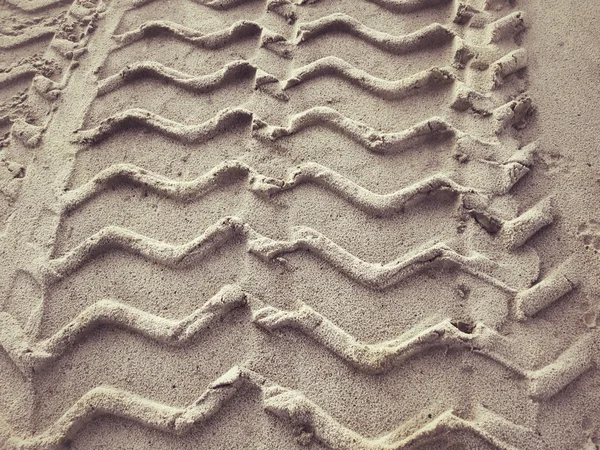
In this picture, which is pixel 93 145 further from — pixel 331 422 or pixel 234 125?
pixel 331 422

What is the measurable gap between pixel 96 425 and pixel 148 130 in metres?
0.71

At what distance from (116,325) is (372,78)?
0.85 m

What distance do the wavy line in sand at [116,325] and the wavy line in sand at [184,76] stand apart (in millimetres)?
582

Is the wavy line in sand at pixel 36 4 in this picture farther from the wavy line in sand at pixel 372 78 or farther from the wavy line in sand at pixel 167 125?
the wavy line in sand at pixel 372 78

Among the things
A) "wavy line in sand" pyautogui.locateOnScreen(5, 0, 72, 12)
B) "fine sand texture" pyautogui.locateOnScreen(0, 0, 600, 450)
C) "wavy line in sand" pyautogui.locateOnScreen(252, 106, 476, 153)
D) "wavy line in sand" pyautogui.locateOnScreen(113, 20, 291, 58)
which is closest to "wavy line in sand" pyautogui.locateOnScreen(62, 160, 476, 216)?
"fine sand texture" pyautogui.locateOnScreen(0, 0, 600, 450)

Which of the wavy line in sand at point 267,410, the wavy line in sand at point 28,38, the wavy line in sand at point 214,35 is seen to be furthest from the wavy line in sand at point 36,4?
the wavy line in sand at point 267,410

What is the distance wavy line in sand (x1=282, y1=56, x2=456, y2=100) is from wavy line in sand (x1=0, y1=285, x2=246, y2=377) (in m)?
0.60

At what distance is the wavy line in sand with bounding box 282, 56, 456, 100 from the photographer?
3.92 ft

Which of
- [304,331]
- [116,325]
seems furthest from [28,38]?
[304,331]

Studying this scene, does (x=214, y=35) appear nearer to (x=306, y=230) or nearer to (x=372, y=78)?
(x=372, y=78)

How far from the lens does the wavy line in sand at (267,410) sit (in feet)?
2.71

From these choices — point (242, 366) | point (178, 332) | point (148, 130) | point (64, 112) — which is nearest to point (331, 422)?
point (242, 366)

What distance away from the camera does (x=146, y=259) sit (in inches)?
41.3

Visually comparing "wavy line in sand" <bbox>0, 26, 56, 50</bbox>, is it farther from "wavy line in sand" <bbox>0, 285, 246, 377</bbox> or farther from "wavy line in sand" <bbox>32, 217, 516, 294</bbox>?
"wavy line in sand" <bbox>0, 285, 246, 377</bbox>
